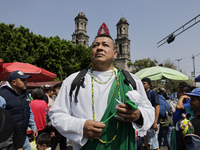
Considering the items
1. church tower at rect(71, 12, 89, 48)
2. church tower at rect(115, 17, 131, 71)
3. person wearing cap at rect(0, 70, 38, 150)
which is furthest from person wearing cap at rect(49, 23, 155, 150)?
church tower at rect(115, 17, 131, 71)

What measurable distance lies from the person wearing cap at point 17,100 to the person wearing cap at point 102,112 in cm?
200

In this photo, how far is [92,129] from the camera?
1.31 meters

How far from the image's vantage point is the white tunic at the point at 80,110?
54.1 inches

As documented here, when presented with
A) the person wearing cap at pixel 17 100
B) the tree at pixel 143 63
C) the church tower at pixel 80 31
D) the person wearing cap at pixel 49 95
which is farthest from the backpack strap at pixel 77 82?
the church tower at pixel 80 31

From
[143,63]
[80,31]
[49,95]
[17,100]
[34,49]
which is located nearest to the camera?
[17,100]

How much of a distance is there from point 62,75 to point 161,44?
16037 millimetres

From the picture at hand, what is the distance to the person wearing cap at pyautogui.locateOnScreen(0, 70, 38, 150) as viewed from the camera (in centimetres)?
311

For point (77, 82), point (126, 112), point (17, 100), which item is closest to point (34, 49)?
point (17, 100)

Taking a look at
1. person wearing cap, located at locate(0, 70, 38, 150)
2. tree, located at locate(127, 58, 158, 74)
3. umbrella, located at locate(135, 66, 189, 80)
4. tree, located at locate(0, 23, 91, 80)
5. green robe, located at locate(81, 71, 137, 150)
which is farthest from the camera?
tree, located at locate(127, 58, 158, 74)

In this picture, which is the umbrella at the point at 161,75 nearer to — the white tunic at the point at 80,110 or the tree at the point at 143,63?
the white tunic at the point at 80,110

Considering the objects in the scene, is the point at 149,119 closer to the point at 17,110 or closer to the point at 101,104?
the point at 101,104

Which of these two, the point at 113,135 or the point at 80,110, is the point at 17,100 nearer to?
the point at 80,110

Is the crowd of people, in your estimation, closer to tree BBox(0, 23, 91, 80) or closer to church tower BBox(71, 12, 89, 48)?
tree BBox(0, 23, 91, 80)

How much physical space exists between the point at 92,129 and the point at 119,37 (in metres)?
61.1
